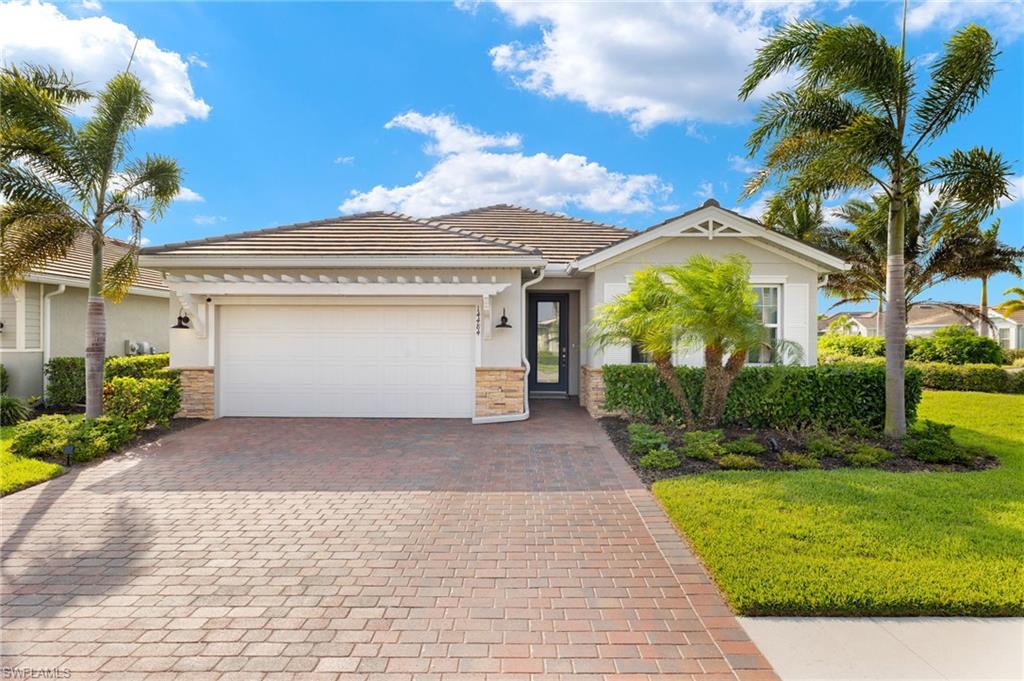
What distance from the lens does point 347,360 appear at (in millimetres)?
10953

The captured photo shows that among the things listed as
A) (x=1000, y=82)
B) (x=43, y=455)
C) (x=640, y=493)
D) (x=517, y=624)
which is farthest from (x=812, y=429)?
(x=43, y=455)

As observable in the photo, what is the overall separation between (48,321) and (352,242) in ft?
27.9

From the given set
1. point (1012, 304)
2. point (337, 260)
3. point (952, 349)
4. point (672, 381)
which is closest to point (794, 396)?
point (672, 381)

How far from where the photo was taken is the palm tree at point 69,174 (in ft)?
26.5

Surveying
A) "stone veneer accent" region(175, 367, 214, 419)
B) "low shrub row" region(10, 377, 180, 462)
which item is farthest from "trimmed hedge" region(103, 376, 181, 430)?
"stone veneer accent" region(175, 367, 214, 419)

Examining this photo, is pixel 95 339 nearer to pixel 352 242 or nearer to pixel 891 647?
pixel 352 242

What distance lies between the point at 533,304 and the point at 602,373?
148 inches

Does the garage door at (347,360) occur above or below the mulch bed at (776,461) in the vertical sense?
above

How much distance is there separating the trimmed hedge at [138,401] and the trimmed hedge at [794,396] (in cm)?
934

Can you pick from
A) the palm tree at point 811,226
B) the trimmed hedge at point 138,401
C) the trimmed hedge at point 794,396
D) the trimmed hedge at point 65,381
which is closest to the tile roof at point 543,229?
the trimmed hedge at point 794,396

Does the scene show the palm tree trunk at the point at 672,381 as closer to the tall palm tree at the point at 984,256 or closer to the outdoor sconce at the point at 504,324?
the outdoor sconce at the point at 504,324

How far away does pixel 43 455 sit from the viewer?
7555mm

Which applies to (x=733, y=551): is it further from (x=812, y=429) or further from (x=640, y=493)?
(x=812, y=429)

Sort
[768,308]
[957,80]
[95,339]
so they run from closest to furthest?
[957,80] → [95,339] → [768,308]
